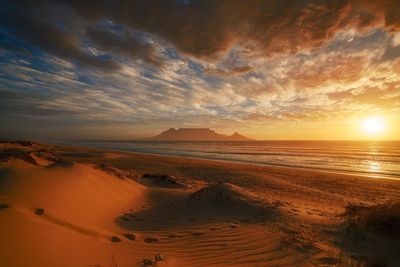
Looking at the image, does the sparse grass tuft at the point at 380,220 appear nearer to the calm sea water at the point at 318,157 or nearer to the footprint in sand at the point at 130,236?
the footprint in sand at the point at 130,236

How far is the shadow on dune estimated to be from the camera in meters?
6.59

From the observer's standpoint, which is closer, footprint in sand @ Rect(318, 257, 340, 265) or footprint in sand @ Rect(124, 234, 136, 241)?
footprint in sand @ Rect(318, 257, 340, 265)

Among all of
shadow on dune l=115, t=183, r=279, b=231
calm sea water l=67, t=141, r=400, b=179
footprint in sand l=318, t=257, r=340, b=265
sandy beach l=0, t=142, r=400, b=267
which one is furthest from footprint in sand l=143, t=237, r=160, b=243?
calm sea water l=67, t=141, r=400, b=179

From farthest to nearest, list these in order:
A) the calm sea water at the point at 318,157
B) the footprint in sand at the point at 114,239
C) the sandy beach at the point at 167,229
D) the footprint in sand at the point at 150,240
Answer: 1. the calm sea water at the point at 318,157
2. the footprint in sand at the point at 150,240
3. the footprint in sand at the point at 114,239
4. the sandy beach at the point at 167,229

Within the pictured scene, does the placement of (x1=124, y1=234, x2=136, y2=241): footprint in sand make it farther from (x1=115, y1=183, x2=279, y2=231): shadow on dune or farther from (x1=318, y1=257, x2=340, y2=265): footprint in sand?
(x1=318, y1=257, x2=340, y2=265): footprint in sand

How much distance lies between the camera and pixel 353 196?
1298cm

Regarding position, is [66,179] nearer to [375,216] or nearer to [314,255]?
[314,255]

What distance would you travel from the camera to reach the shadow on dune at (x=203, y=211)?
21.6 ft

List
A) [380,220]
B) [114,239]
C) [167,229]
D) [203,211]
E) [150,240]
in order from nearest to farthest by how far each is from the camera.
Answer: [114,239] < [150,240] < [380,220] < [167,229] < [203,211]

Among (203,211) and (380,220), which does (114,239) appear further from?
(380,220)

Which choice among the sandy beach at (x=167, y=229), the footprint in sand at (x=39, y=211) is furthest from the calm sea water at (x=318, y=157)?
the footprint in sand at (x=39, y=211)

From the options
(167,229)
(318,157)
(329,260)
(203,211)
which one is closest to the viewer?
(329,260)

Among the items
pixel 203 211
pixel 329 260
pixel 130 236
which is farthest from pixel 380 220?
pixel 130 236

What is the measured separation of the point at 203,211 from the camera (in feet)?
25.4
